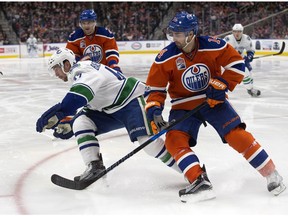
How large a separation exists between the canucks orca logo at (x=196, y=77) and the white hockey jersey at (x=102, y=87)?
0.37 meters

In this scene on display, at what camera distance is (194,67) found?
2.75 m

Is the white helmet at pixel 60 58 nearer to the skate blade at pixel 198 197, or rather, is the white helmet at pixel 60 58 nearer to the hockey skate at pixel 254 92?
the skate blade at pixel 198 197

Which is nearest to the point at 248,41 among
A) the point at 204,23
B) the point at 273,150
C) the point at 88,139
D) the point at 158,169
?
the point at 273,150

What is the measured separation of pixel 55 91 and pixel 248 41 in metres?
3.23

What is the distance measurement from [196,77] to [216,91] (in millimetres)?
171

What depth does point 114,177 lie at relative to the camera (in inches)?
127

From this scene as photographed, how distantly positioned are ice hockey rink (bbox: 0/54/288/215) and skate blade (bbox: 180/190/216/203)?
0.03m

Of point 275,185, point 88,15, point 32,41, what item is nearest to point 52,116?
point 275,185

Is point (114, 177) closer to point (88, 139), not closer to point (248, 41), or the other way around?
point (88, 139)

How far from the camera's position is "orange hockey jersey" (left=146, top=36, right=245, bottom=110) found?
8.98ft

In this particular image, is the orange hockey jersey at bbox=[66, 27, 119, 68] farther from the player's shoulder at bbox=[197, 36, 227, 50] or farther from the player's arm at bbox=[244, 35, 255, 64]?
the player's arm at bbox=[244, 35, 255, 64]

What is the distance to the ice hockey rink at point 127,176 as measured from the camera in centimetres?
258

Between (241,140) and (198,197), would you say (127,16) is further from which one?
(198,197)

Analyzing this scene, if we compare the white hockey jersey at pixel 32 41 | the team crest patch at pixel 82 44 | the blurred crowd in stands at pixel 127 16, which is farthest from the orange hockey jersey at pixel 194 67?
the white hockey jersey at pixel 32 41
